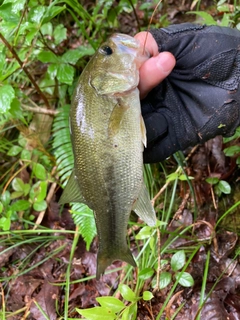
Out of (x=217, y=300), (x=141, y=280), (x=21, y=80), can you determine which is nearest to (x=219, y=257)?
(x=217, y=300)

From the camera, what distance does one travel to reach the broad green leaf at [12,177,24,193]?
3141 millimetres

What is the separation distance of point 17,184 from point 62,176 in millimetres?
415

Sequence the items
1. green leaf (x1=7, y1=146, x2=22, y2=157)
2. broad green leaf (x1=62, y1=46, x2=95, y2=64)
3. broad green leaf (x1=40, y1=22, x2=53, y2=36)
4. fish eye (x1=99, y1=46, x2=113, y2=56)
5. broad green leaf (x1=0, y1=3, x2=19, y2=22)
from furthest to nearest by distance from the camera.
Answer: green leaf (x1=7, y1=146, x2=22, y2=157) < broad green leaf (x1=40, y1=22, x2=53, y2=36) < broad green leaf (x1=62, y1=46, x2=95, y2=64) < broad green leaf (x1=0, y1=3, x2=19, y2=22) < fish eye (x1=99, y1=46, x2=113, y2=56)

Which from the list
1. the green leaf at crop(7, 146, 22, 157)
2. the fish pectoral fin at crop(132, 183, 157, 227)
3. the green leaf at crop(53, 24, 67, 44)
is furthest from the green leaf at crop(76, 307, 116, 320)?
the green leaf at crop(53, 24, 67, 44)

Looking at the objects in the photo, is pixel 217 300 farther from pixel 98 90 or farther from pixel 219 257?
pixel 98 90

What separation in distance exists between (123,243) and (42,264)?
1.43m

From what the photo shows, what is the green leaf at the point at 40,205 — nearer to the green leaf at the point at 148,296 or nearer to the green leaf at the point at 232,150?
the green leaf at the point at 148,296

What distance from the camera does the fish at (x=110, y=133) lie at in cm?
173

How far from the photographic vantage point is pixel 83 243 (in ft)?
10.1

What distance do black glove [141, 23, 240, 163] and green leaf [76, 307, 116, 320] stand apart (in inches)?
34.9

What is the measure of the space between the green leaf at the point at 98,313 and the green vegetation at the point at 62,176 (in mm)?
124

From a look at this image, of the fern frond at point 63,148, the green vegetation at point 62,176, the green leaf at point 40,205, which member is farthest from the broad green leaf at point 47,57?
the green leaf at point 40,205

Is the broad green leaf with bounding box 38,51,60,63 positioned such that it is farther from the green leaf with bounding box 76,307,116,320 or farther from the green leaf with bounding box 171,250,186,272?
the green leaf with bounding box 76,307,116,320

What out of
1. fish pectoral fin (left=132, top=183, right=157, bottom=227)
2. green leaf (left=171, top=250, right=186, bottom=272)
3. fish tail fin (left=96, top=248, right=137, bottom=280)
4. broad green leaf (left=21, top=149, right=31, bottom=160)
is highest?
fish pectoral fin (left=132, top=183, right=157, bottom=227)
